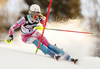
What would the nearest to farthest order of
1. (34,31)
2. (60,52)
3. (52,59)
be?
(52,59), (60,52), (34,31)

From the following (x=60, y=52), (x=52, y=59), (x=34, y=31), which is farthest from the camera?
(x=34, y=31)

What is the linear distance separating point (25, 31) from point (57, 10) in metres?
4.14

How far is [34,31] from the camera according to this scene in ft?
9.88

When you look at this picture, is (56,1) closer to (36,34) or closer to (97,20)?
(97,20)

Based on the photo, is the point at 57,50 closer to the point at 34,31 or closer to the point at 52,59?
the point at 52,59

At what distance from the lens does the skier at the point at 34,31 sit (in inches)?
107

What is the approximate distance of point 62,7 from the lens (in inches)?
A: 274

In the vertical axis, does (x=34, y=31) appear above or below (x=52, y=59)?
above

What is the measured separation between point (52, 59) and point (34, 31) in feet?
2.39

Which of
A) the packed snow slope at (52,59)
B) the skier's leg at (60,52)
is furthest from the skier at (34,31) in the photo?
the packed snow slope at (52,59)

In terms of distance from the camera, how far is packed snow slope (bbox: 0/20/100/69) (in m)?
1.99

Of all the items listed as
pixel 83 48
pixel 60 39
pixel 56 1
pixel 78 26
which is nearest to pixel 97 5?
pixel 56 1

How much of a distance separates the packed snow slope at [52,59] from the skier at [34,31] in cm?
13

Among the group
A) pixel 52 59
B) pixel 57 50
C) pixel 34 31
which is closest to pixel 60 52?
pixel 57 50
